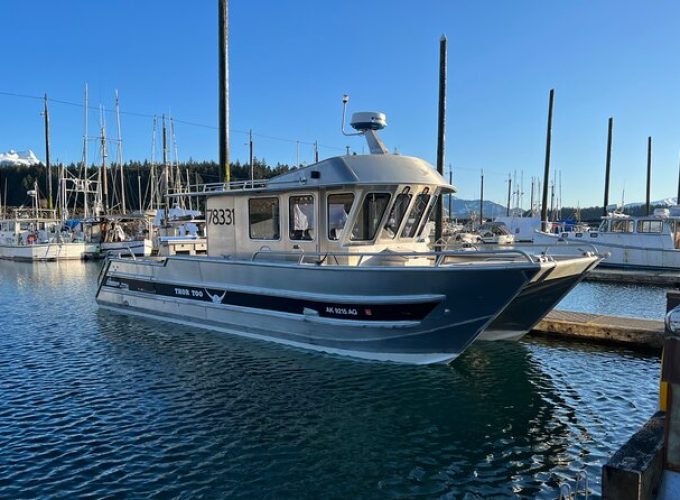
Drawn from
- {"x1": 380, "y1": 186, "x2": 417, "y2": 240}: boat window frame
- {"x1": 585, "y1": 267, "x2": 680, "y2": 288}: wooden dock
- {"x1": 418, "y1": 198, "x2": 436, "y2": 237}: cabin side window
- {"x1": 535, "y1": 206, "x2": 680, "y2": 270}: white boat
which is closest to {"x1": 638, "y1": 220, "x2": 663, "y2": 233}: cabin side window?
{"x1": 535, "y1": 206, "x2": 680, "y2": 270}: white boat

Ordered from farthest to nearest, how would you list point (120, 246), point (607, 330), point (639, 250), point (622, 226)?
point (120, 246) → point (622, 226) → point (639, 250) → point (607, 330)

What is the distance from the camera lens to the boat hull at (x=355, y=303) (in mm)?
8000

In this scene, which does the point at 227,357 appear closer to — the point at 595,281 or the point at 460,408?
the point at 460,408

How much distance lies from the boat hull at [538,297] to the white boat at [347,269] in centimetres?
47

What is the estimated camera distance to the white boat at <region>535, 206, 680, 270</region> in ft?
76.6

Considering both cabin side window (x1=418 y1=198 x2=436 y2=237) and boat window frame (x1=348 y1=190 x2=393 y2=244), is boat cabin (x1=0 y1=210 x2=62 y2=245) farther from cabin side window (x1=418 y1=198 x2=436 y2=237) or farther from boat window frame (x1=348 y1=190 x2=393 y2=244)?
cabin side window (x1=418 y1=198 x2=436 y2=237)

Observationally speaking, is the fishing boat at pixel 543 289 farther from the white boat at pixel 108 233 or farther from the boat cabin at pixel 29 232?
the boat cabin at pixel 29 232

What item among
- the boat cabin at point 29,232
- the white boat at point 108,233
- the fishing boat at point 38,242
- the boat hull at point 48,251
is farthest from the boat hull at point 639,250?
the boat cabin at point 29,232

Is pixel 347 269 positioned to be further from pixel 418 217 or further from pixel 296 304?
pixel 418 217

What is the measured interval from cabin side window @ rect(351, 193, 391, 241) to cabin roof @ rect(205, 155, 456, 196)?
37cm

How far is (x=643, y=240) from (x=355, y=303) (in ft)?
68.1

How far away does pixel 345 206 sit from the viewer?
946cm

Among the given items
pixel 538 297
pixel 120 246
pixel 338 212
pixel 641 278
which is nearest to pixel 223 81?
pixel 338 212

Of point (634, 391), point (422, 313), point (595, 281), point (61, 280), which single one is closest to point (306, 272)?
point (422, 313)
